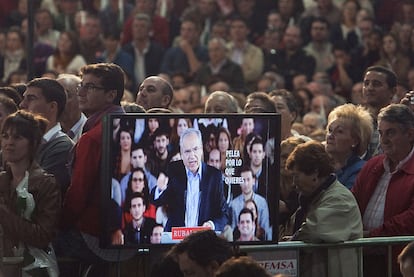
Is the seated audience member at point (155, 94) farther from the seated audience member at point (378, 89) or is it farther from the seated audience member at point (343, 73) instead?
the seated audience member at point (343, 73)

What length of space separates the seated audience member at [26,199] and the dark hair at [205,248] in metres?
1.12

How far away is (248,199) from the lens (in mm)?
9328

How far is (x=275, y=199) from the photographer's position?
9.38 m

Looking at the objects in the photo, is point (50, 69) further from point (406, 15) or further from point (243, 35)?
point (406, 15)

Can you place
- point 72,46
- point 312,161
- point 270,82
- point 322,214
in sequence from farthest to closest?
point 72,46 → point 270,82 → point 312,161 → point 322,214

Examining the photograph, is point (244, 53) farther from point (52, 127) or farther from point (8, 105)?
point (52, 127)

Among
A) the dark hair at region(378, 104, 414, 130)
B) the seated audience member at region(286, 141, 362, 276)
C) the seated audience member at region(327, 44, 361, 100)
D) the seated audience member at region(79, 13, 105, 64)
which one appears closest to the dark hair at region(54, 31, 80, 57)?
the seated audience member at region(79, 13, 105, 64)

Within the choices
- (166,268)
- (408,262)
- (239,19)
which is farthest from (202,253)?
(239,19)

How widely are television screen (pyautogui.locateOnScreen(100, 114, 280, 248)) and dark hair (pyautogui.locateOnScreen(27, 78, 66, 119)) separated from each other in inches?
76.2

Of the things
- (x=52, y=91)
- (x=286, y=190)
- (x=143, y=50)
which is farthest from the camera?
(x=143, y=50)

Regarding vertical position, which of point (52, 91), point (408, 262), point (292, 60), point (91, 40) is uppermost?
point (91, 40)

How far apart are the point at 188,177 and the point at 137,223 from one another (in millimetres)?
442

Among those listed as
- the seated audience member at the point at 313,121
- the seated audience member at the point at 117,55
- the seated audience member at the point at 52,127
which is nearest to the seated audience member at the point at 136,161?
the seated audience member at the point at 52,127

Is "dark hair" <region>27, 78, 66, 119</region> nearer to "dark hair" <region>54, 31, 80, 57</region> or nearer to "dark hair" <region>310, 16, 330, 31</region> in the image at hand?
"dark hair" <region>54, 31, 80, 57</region>
